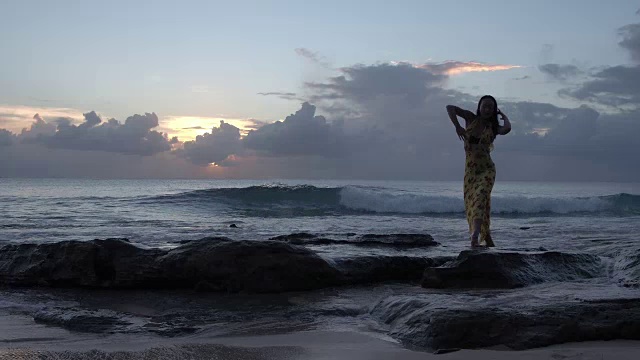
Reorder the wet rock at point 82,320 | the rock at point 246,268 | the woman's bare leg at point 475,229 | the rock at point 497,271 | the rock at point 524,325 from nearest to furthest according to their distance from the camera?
1. the rock at point 524,325
2. the wet rock at point 82,320
3. the rock at point 497,271
4. the rock at point 246,268
5. the woman's bare leg at point 475,229

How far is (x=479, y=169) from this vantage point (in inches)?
274

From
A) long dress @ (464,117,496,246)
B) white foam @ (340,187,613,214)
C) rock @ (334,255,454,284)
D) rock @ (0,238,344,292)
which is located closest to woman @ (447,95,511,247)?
long dress @ (464,117,496,246)

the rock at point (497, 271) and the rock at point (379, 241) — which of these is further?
the rock at point (379, 241)

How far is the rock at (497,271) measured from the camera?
4.90 m

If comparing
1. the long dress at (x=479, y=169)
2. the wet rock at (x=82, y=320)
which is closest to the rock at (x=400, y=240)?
the long dress at (x=479, y=169)

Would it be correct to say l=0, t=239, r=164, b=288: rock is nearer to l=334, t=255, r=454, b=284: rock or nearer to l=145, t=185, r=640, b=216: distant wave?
l=334, t=255, r=454, b=284: rock

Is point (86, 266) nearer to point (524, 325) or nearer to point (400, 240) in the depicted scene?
point (524, 325)

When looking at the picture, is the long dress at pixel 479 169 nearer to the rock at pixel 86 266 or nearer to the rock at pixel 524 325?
the rock at pixel 524 325

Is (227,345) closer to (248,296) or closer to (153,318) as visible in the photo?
(153,318)

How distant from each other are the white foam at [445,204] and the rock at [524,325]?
73.3 ft

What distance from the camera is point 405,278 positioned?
5.82 m

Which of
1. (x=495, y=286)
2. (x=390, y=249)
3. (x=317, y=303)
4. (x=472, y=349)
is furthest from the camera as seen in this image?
(x=390, y=249)

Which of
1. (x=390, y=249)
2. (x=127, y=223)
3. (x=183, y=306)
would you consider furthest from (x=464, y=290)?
(x=127, y=223)

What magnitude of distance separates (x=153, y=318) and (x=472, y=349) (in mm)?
2298
